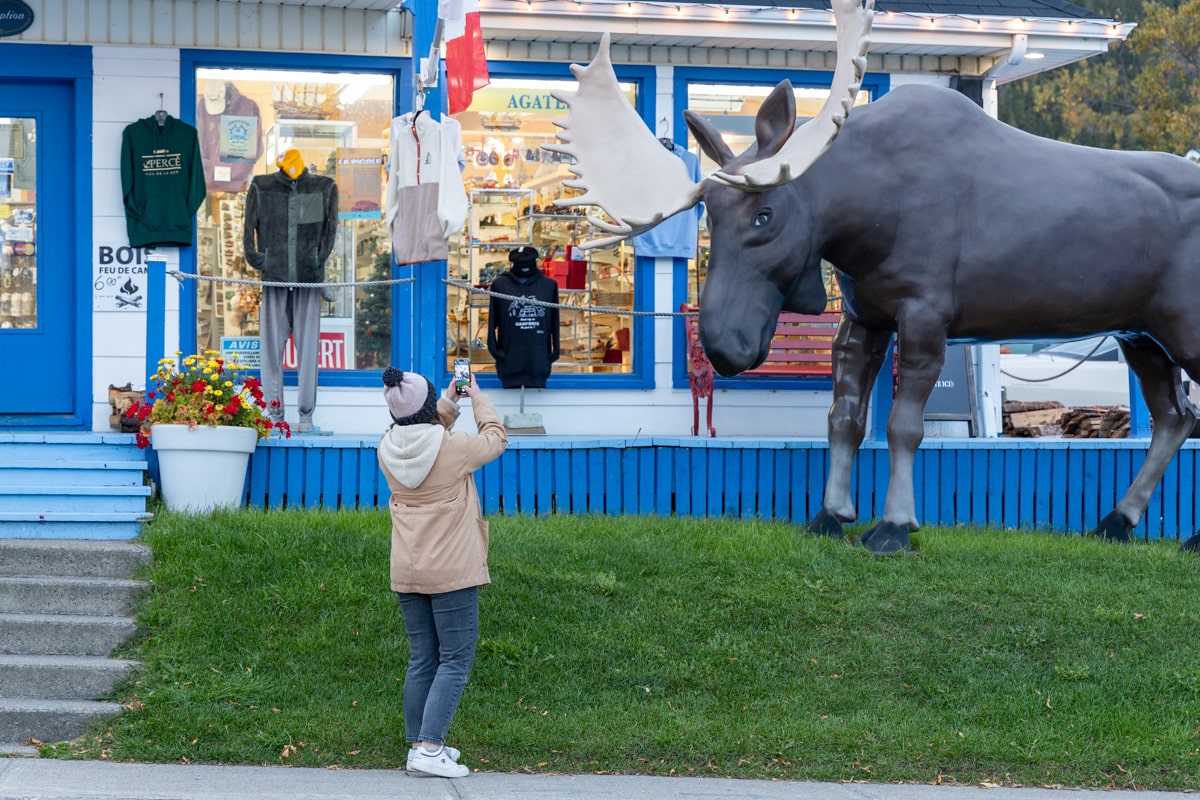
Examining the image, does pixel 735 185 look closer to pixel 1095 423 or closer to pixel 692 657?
pixel 692 657

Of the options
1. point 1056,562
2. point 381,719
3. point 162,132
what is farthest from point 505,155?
point 381,719

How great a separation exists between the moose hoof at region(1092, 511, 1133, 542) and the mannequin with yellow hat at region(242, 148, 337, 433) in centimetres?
524

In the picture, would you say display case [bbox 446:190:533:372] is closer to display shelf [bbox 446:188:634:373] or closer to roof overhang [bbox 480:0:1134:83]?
display shelf [bbox 446:188:634:373]

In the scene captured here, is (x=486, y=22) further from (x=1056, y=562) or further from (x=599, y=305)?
(x=1056, y=562)

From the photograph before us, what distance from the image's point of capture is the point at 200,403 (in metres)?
8.60

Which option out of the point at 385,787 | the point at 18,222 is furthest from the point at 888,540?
the point at 18,222

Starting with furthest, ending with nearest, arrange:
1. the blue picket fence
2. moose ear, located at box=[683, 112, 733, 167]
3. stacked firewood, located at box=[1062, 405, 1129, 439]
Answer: stacked firewood, located at box=[1062, 405, 1129, 439]
the blue picket fence
moose ear, located at box=[683, 112, 733, 167]

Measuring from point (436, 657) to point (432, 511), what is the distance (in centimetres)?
62

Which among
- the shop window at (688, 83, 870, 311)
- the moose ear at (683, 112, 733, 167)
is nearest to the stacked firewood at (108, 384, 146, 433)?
the shop window at (688, 83, 870, 311)

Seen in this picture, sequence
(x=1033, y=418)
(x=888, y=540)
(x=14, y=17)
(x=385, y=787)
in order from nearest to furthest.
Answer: (x=385, y=787)
(x=888, y=540)
(x=14, y=17)
(x=1033, y=418)

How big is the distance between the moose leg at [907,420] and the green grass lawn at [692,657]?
7.1 inches

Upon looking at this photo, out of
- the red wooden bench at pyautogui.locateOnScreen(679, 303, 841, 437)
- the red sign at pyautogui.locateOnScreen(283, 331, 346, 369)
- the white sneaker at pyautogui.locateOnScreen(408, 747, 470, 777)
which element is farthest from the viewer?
the red wooden bench at pyautogui.locateOnScreen(679, 303, 841, 437)

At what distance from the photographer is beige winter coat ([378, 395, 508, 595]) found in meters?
5.77

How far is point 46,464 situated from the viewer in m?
8.56
